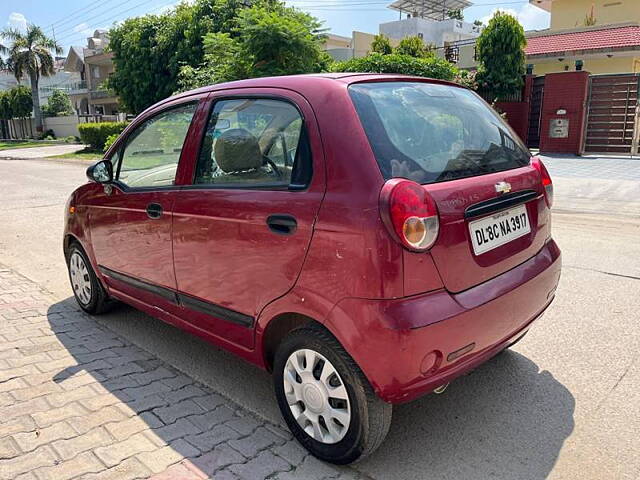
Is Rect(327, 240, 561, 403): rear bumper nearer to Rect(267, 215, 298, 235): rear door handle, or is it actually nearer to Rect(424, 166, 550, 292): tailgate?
Rect(424, 166, 550, 292): tailgate

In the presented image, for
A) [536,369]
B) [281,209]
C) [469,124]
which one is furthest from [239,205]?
[536,369]

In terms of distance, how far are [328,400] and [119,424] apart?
122cm

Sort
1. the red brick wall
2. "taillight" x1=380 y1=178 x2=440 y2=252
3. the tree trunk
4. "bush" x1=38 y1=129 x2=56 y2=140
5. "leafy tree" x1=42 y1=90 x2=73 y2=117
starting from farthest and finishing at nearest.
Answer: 1. "leafy tree" x1=42 y1=90 x2=73 y2=117
2. the tree trunk
3. "bush" x1=38 y1=129 x2=56 y2=140
4. the red brick wall
5. "taillight" x1=380 y1=178 x2=440 y2=252

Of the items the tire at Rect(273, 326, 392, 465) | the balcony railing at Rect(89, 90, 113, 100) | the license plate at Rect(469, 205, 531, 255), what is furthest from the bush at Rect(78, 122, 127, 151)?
the license plate at Rect(469, 205, 531, 255)

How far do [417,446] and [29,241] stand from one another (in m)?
6.63

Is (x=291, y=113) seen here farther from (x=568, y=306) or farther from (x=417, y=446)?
(x=568, y=306)

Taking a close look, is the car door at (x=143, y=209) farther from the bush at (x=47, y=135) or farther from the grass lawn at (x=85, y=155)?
the bush at (x=47, y=135)

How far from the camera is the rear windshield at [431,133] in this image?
95.4 inches

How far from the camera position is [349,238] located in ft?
7.48

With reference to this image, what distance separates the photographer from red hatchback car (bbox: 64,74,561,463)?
2254mm

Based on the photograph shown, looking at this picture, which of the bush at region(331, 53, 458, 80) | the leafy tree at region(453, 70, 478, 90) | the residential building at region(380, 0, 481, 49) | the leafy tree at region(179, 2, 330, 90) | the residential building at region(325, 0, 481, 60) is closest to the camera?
the leafy tree at region(179, 2, 330, 90)

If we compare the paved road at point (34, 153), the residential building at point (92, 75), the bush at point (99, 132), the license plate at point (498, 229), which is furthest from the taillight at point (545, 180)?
the residential building at point (92, 75)

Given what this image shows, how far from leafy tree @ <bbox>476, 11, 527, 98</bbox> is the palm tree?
45.3 meters

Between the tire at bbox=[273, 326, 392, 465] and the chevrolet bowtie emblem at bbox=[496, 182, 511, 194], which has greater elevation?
the chevrolet bowtie emblem at bbox=[496, 182, 511, 194]
